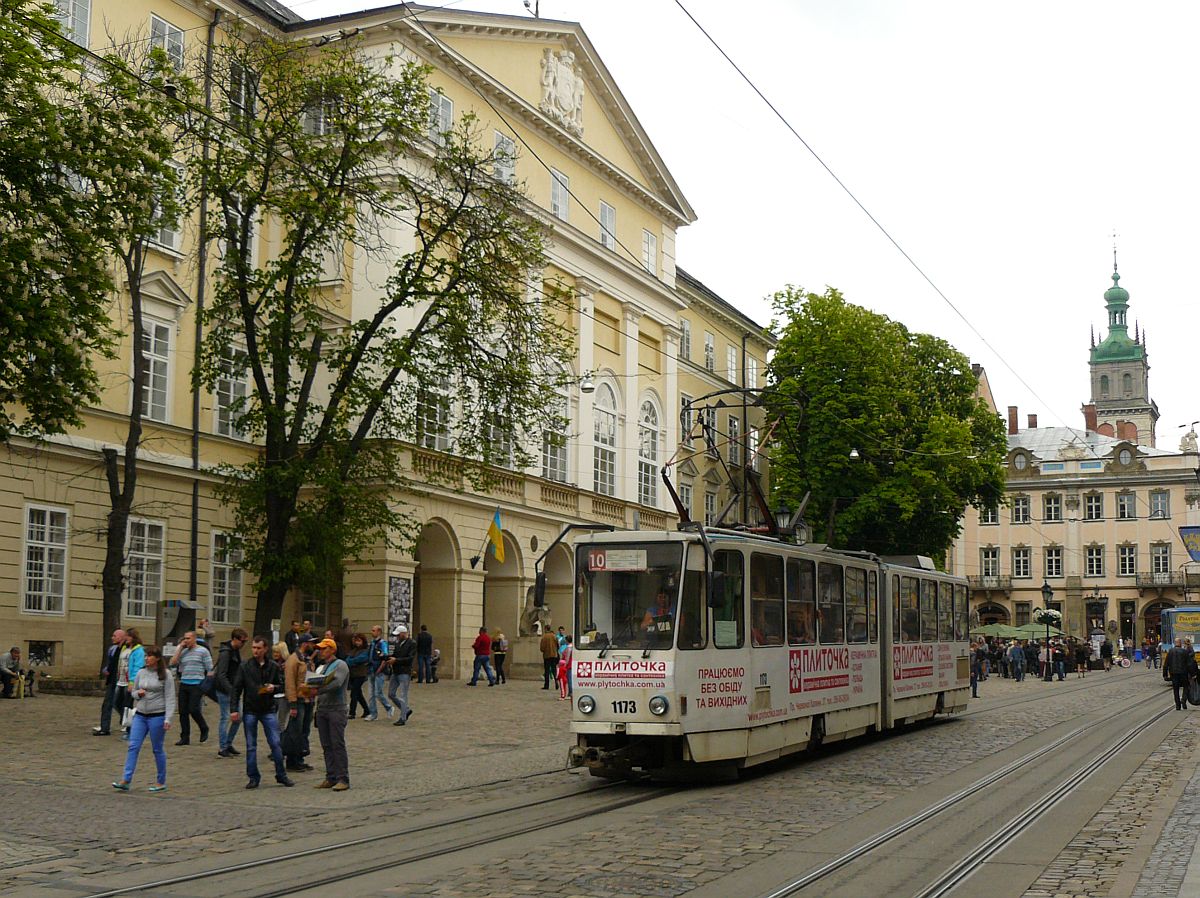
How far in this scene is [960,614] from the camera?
27.7m

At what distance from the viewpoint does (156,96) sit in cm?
2484

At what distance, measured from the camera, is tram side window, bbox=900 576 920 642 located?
920 inches

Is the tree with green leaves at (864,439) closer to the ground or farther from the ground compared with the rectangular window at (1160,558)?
farther from the ground

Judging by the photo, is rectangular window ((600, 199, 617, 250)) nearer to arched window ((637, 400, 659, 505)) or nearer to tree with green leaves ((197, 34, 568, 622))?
arched window ((637, 400, 659, 505))

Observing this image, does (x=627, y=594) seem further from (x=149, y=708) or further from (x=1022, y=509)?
(x=1022, y=509)

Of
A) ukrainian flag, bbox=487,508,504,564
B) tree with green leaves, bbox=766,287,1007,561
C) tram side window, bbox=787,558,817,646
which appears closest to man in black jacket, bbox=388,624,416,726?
tram side window, bbox=787,558,817,646

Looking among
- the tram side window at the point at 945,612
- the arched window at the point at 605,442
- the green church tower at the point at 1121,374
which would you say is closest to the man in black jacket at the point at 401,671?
the tram side window at the point at 945,612

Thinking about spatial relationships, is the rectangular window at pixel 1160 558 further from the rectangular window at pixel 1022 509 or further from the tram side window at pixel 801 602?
the tram side window at pixel 801 602

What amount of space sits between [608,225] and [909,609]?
27582mm

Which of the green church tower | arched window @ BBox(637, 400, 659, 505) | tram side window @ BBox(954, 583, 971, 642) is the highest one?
the green church tower

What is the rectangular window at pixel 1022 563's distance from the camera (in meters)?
99.9

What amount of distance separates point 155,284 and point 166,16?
636 cm

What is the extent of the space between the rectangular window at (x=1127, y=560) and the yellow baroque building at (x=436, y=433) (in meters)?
48.1

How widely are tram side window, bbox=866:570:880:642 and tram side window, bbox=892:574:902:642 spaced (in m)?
0.85
